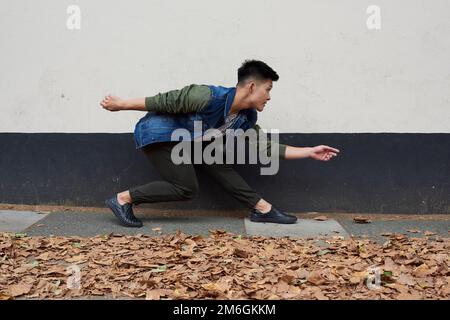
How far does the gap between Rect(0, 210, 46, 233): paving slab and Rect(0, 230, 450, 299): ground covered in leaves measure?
31cm

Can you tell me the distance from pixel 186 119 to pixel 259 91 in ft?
2.27

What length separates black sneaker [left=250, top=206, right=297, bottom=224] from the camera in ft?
18.6

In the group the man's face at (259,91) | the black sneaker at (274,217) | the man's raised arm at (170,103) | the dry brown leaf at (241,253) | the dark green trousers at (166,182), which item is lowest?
the dry brown leaf at (241,253)

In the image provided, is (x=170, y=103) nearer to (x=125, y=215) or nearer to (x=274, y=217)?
(x=125, y=215)

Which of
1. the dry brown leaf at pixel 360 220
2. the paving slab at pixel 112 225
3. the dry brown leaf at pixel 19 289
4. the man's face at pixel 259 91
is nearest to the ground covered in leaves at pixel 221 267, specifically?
the dry brown leaf at pixel 19 289

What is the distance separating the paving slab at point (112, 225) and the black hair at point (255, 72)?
1.37 meters

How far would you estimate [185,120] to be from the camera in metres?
5.34

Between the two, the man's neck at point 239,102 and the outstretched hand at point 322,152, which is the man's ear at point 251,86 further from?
the outstretched hand at point 322,152

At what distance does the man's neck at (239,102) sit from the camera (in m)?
5.27

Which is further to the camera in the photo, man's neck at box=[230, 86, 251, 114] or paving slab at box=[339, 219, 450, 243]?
paving slab at box=[339, 219, 450, 243]

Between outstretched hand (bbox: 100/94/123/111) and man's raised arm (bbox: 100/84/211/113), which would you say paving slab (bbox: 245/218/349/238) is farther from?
outstretched hand (bbox: 100/94/123/111)

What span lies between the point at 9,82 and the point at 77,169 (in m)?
1.10

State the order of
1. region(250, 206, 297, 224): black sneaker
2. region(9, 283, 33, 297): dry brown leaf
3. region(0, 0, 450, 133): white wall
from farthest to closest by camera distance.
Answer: region(0, 0, 450, 133): white wall → region(250, 206, 297, 224): black sneaker → region(9, 283, 33, 297): dry brown leaf

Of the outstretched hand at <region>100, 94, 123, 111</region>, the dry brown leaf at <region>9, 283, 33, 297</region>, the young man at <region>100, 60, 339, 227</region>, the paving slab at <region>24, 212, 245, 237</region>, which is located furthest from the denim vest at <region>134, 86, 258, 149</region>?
the dry brown leaf at <region>9, 283, 33, 297</region>
